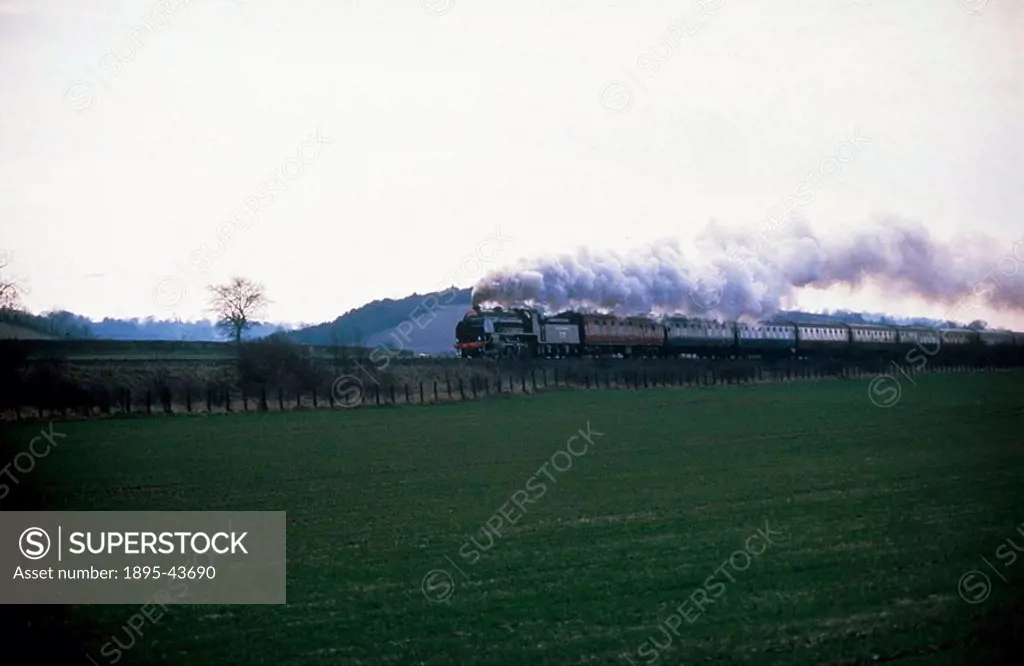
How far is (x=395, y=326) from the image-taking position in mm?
19531

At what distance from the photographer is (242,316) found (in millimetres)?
12875
